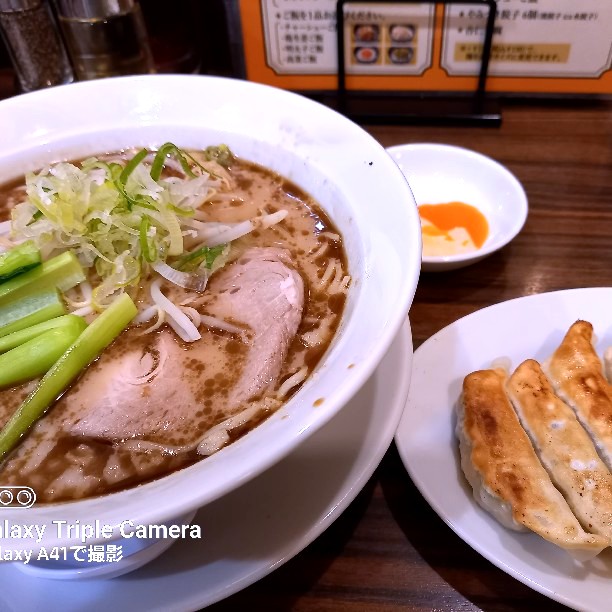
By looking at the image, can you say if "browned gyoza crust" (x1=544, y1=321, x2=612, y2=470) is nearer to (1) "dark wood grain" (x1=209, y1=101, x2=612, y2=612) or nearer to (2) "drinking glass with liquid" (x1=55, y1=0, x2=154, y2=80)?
(1) "dark wood grain" (x1=209, y1=101, x2=612, y2=612)

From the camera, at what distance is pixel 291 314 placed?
1.12 m

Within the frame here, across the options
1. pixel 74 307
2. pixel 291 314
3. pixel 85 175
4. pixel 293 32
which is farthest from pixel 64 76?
pixel 291 314

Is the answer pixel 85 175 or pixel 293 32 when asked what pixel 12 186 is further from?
pixel 293 32

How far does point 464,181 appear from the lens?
1944 mm

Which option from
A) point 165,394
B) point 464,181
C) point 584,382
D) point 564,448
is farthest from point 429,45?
point 165,394

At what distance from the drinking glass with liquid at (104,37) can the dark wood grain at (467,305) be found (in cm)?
98

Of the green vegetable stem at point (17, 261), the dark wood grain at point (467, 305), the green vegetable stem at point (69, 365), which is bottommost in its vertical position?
the dark wood grain at point (467, 305)

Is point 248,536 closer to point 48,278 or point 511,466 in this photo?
point 511,466

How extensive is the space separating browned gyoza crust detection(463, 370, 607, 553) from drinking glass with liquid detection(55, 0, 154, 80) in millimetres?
1811

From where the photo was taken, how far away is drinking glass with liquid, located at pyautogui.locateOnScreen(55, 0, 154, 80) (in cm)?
204

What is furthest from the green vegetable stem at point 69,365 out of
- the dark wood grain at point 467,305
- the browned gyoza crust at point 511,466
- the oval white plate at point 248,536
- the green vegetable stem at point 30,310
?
the browned gyoza crust at point 511,466

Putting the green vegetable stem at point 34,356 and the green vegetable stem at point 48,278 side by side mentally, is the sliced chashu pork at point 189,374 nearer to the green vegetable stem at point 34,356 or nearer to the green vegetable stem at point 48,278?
the green vegetable stem at point 34,356

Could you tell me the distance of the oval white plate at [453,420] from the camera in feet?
3.17

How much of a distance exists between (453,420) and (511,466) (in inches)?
7.7
